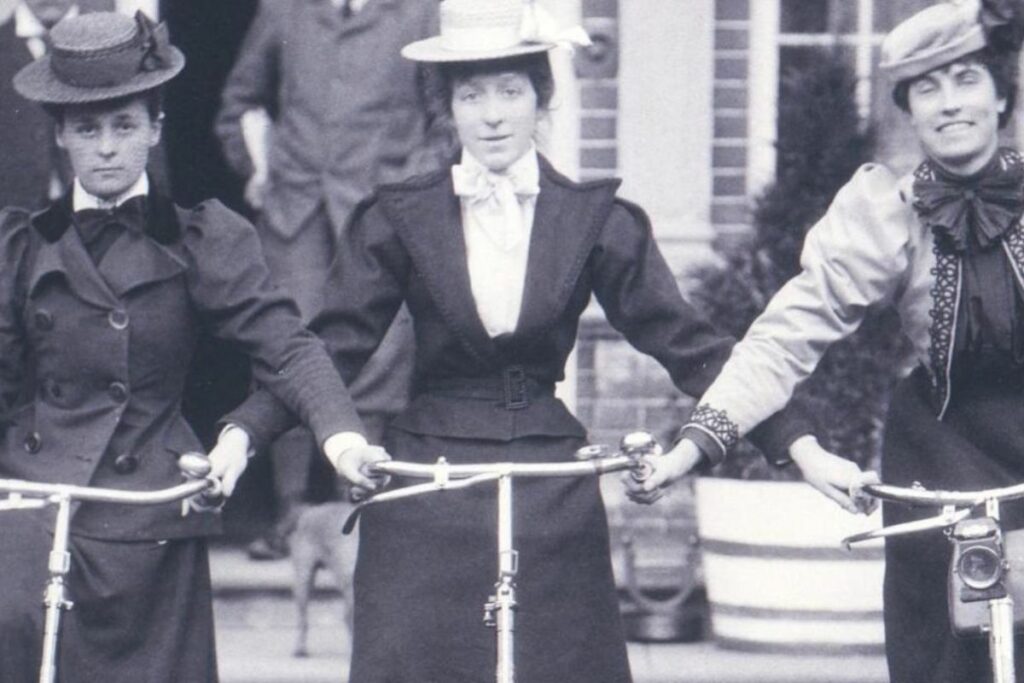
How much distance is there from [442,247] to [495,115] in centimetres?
31

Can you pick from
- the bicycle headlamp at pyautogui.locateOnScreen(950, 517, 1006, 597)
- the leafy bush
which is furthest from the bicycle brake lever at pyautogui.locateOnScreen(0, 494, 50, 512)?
the leafy bush

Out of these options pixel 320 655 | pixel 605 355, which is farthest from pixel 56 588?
pixel 605 355

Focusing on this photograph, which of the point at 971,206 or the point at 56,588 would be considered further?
the point at 971,206

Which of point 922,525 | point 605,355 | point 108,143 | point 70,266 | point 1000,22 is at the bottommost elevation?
point 605,355

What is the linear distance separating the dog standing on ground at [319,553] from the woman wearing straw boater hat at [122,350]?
78.0 inches

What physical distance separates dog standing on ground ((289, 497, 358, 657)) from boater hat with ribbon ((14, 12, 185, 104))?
229 cm

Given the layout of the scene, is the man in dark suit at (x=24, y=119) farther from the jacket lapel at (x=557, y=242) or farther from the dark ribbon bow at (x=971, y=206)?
the dark ribbon bow at (x=971, y=206)

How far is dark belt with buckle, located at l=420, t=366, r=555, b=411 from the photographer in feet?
19.2

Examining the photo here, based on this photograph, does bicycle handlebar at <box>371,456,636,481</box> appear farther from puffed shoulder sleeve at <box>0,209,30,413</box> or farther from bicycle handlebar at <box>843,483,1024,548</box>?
puffed shoulder sleeve at <box>0,209,30,413</box>

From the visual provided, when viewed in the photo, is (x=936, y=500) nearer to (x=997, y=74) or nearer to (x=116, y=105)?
(x=997, y=74)

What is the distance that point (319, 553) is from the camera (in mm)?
8055

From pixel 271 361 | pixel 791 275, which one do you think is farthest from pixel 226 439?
pixel 791 275

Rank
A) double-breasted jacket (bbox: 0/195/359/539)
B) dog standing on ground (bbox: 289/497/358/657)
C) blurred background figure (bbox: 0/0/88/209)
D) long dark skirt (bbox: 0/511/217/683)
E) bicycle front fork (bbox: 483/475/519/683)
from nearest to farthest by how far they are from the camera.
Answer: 1. bicycle front fork (bbox: 483/475/519/683)
2. long dark skirt (bbox: 0/511/217/683)
3. double-breasted jacket (bbox: 0/195/359/539)
4. dog standing on ground (bbox: 289/497/358/657)
5. blurred background figure (bbox: 0/0/88/209)

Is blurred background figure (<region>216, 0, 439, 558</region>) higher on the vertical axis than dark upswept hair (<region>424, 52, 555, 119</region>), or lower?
lower
